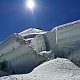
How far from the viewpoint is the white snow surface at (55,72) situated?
49.2ft

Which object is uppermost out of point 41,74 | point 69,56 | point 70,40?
point 70,40

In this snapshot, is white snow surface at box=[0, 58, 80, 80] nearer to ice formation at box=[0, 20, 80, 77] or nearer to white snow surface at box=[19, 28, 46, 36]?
ice formation at box=[0, 20, 80, 77]

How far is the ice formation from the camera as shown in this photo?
788 inches

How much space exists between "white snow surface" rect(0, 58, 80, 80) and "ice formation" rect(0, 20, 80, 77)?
4.42 ft

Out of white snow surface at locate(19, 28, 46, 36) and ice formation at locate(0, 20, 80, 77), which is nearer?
ice formation at locate(0, 20, 80, 77)

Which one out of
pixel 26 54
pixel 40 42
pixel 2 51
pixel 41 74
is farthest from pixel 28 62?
pixel 41 74

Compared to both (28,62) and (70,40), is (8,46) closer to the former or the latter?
(28,62)

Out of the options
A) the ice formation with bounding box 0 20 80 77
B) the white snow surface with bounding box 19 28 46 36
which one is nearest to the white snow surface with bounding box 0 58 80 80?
the ice formation with bounding box 0 20 80 77

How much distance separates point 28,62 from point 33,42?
3161 millimetres

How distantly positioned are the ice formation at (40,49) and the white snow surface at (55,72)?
1348 millimetres

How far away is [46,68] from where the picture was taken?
1720 cm

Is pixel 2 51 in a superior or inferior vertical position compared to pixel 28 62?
superior

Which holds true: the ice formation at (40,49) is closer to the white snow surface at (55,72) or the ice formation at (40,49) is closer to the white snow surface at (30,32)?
the white snow surface at (55,72)

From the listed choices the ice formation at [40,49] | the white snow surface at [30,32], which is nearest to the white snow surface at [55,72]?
the ice formation at [40,49]
